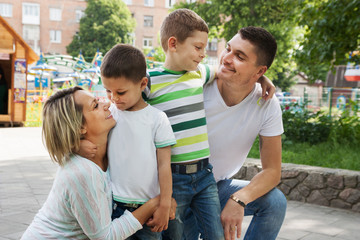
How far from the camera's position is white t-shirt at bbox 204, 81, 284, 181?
2.80 meters

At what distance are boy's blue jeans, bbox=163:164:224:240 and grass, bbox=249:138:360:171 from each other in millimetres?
4371

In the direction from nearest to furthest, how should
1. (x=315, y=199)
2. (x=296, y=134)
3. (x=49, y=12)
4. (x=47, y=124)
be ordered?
1. (x=47, y=124)
2. (x=315, y=199)
3. (x=296, y=134)
4. (x=49, y=12)

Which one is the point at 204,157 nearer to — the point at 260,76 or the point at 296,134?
the point at 260,76

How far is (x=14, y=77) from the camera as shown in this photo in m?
15.4

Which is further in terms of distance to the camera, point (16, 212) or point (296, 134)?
point (296, 134)

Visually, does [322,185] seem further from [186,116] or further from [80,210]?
[80,210]

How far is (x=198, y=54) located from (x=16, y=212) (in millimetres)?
3364

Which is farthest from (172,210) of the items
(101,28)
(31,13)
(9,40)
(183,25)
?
(31,13)

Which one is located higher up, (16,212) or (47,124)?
(47,124)

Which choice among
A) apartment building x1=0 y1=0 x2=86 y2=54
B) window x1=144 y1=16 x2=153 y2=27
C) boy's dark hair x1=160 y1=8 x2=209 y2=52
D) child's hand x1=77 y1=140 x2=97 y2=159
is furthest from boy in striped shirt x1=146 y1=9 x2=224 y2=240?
window x1=144 y1=16 x2=153 y2=27

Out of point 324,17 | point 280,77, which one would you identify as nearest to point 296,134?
point 324,17

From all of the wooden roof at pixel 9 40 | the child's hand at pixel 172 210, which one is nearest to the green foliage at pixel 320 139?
the child's hand at pixel 172 210

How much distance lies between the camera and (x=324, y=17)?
799 centimetres

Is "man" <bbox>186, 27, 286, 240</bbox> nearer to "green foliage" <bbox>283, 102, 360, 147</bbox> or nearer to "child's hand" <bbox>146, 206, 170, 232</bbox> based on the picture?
"child's hand" <bbox>146, 206, 170, 232</bbox>
